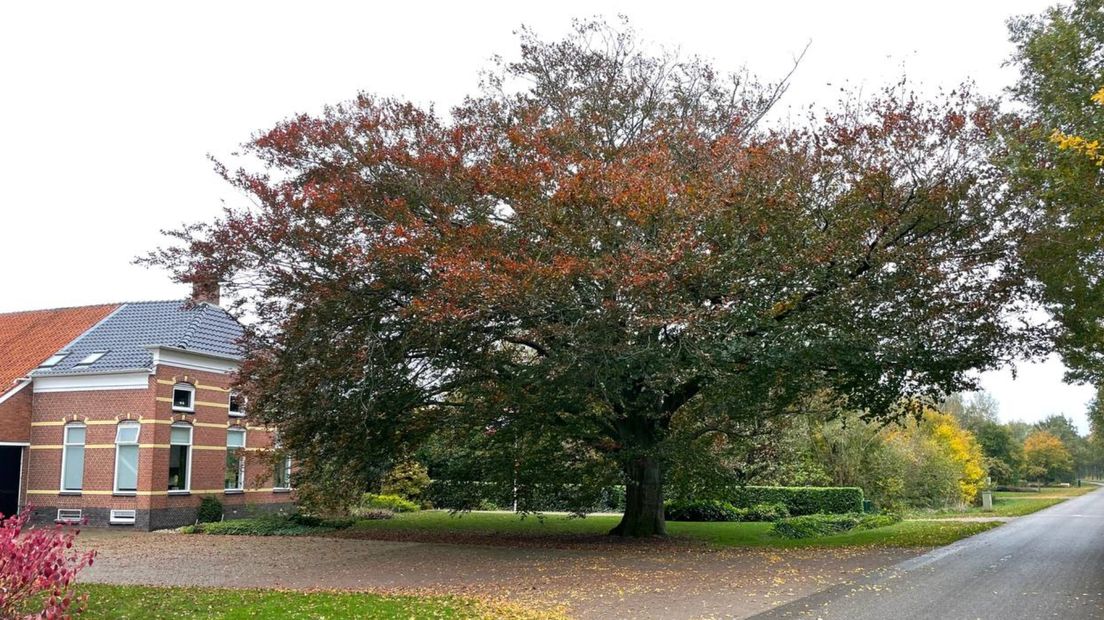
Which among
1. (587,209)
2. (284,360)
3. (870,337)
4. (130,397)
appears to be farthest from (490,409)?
(130,397)

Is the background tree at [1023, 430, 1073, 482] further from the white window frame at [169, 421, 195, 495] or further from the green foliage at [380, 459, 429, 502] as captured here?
the white window frame at [169, 421, 195, 495]

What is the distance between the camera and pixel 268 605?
9.52 meters

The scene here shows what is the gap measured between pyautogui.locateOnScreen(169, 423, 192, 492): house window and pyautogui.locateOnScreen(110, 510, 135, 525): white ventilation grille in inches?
48.2

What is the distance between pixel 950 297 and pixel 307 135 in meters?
11.2

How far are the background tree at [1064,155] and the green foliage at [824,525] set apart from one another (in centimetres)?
755

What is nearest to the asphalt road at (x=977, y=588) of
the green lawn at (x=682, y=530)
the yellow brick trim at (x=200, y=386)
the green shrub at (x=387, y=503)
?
the green lawn at (x=682, y=530)

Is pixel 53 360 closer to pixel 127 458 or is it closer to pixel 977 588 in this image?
pixel 127 458

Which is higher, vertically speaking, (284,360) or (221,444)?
(284,360)

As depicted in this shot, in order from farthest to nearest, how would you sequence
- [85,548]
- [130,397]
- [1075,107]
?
[130,397], [85,548], [1075,107]

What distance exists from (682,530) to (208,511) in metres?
13.7

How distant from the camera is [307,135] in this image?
45.9 feet

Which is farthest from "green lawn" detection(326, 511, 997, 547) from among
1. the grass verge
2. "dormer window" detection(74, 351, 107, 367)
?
"dormer window" detection(74, 351, 107, 367)

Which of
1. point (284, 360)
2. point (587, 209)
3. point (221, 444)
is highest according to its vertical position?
point (587, 209)

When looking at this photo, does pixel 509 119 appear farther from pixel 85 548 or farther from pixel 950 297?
pixel 85 548
